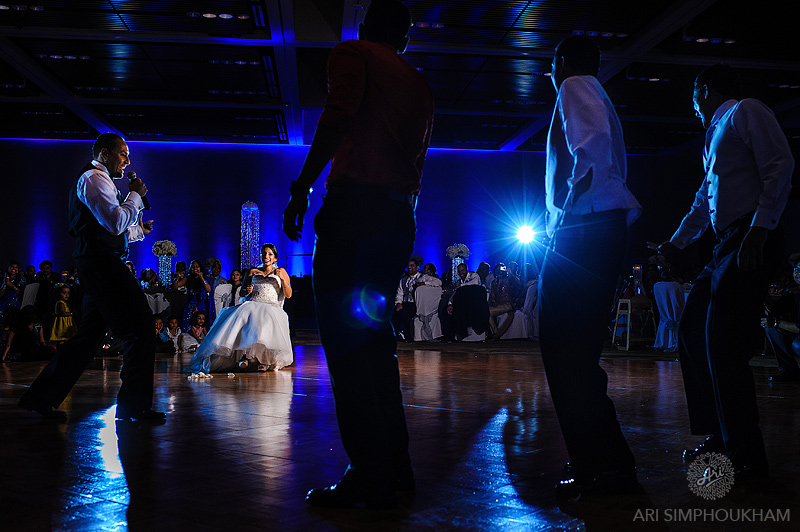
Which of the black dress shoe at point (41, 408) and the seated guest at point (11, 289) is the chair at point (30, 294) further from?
the black dress shoe at point (41, 408)

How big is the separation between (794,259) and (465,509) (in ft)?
21.0

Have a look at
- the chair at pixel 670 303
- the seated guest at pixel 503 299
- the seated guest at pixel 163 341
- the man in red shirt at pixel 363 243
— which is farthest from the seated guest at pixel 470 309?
the man in red shirt at pixel 363 243

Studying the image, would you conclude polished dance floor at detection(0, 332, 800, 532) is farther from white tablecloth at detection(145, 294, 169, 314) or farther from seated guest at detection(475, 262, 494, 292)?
seated guest at detection(475, 262, 494, 292)

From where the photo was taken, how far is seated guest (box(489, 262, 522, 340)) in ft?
37.7

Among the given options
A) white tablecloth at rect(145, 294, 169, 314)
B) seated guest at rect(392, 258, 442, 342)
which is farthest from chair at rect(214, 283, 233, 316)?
seated guest at rect(392, 258, 442, 342)

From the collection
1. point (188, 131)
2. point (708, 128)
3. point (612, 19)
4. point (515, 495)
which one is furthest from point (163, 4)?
point (515, 495)

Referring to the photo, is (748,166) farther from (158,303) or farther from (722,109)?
(158,303)

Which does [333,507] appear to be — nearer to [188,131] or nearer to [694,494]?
[694,494]

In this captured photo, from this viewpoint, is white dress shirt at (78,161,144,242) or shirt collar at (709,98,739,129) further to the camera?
white dress shirt at (78,161,144,242)

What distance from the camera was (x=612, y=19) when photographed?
28.3ft

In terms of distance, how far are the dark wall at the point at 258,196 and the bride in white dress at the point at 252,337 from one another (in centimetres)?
829

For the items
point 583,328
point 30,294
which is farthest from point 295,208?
point 30,294

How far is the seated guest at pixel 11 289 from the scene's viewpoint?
9539mm

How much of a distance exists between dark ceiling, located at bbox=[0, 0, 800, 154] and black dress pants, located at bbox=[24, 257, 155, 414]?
5775 millimetres
